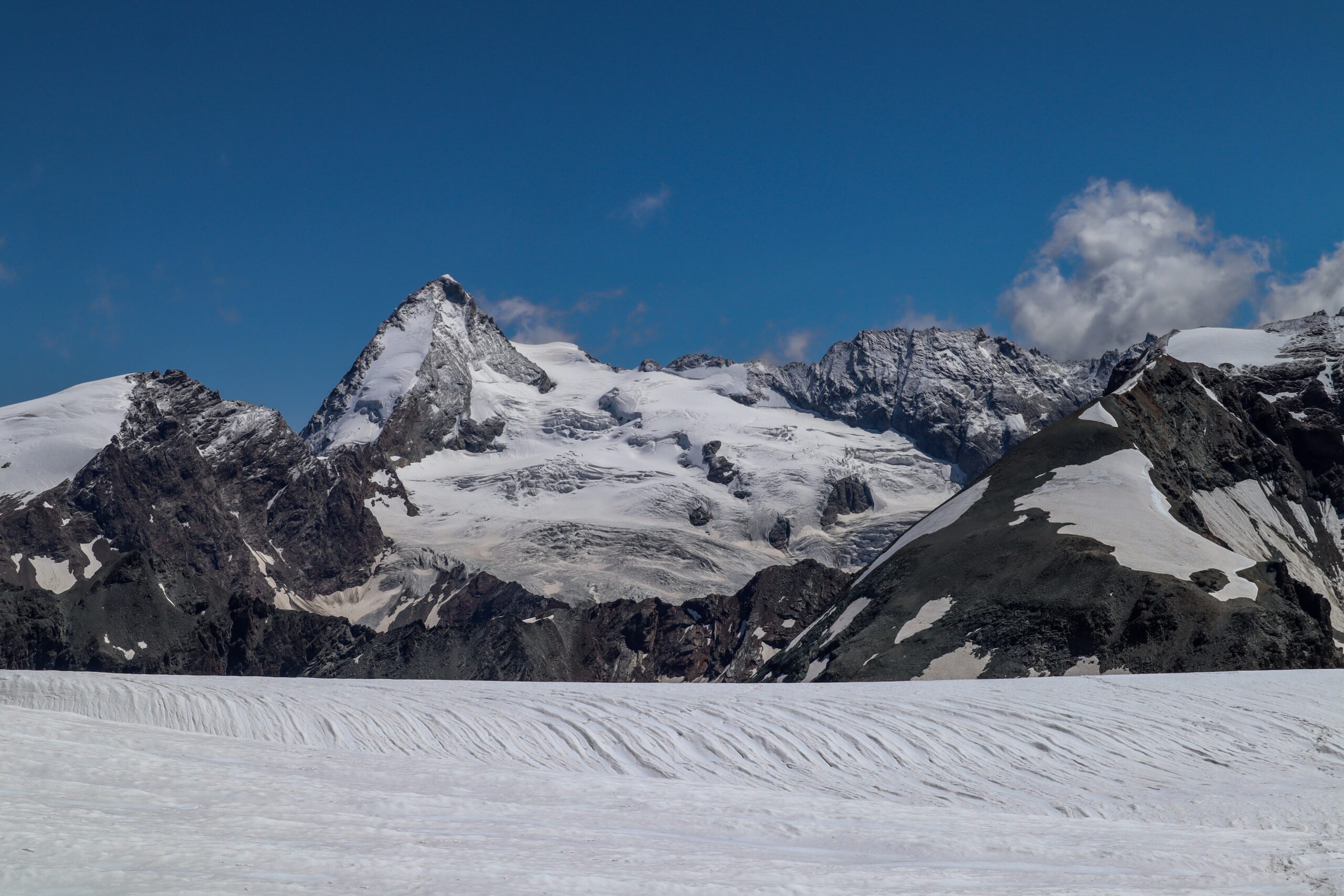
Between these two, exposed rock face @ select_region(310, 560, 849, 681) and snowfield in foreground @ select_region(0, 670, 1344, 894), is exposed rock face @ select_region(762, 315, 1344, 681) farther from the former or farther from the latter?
exposed rock face @ select_region(310, 560, 849, 681)

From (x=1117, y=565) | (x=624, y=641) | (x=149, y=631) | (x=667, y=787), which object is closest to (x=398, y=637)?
(x=149, y=631)

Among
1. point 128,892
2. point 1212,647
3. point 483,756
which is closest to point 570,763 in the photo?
point 483,756

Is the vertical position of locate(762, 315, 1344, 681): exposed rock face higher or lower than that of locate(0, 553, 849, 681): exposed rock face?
higher

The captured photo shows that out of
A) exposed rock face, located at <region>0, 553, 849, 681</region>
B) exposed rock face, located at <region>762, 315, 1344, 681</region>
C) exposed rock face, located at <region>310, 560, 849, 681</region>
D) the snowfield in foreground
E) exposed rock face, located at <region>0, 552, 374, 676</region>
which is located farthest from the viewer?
exposed rock face, located at <region>310, 560, 849, 681</region>

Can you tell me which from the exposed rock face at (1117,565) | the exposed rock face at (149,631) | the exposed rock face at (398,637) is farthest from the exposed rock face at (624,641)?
the exposed rock face at (1117,565)

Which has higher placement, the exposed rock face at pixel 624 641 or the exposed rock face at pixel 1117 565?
the exposed rock face at pixel 1117 565

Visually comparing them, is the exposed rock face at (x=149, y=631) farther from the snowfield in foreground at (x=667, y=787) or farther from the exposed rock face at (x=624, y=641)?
the snowfield in foreground at (x=667, y=787)

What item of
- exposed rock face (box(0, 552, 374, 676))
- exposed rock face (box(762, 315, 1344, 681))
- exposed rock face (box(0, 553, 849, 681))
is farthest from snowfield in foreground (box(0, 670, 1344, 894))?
exposed rock face (box(0, 552, 374, 676))
